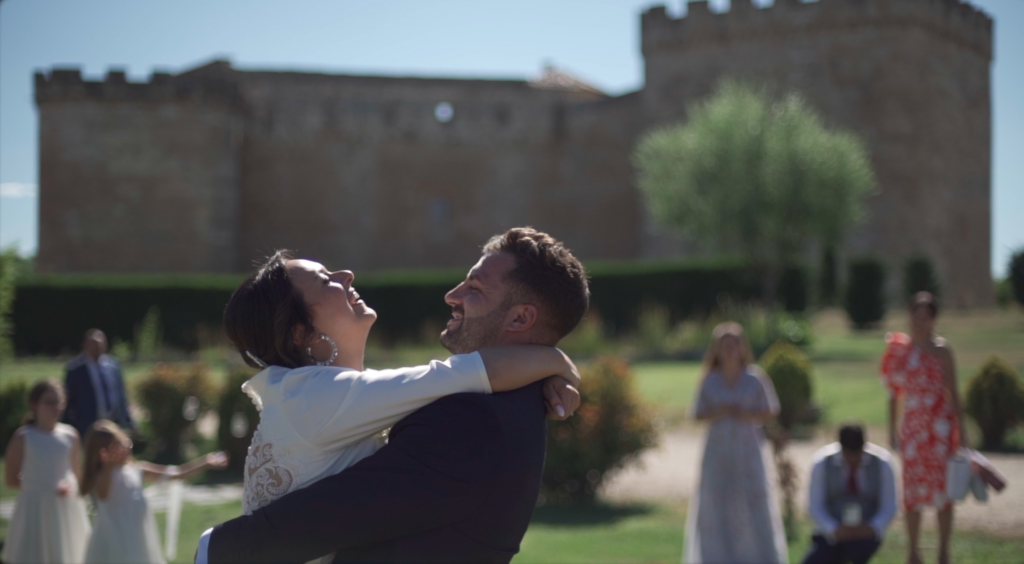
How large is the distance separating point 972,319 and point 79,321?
62.6 ft

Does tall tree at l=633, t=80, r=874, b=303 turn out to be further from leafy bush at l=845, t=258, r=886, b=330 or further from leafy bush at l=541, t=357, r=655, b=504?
leafy bush at l=541, t=357, r=655, b=504

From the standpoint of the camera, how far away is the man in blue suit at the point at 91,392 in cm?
655

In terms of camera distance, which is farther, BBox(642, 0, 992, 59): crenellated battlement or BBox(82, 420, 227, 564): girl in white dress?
BBox(642, 0, 992, 59): crenellated battlement

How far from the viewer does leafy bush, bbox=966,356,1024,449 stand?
8.97m

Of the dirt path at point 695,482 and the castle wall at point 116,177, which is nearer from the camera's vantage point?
the dirt path at point 695,482

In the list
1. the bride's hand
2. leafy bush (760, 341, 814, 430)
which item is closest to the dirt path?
leafy bush (760, 341, 814, 430)

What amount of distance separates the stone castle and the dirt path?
12828mm

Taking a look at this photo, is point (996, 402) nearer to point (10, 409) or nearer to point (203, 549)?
point (203, 549)

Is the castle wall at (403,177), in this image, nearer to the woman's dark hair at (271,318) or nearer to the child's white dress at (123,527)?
the child's white dress at (123,527)

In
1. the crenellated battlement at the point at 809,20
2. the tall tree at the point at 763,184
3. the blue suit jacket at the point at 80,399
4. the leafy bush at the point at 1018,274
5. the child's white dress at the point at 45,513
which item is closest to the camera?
the child's white dress at the point at 45,513

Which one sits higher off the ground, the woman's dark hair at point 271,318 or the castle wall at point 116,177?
the castle wall at point 116,177

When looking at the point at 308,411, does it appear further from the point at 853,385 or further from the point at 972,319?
the point at 972,319

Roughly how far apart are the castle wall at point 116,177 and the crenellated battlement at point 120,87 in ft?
0.09

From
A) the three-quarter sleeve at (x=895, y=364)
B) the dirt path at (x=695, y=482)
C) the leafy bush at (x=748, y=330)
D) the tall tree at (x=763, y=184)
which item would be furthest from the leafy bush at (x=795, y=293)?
the three-quarter sleeve at (x=895, y=364)
